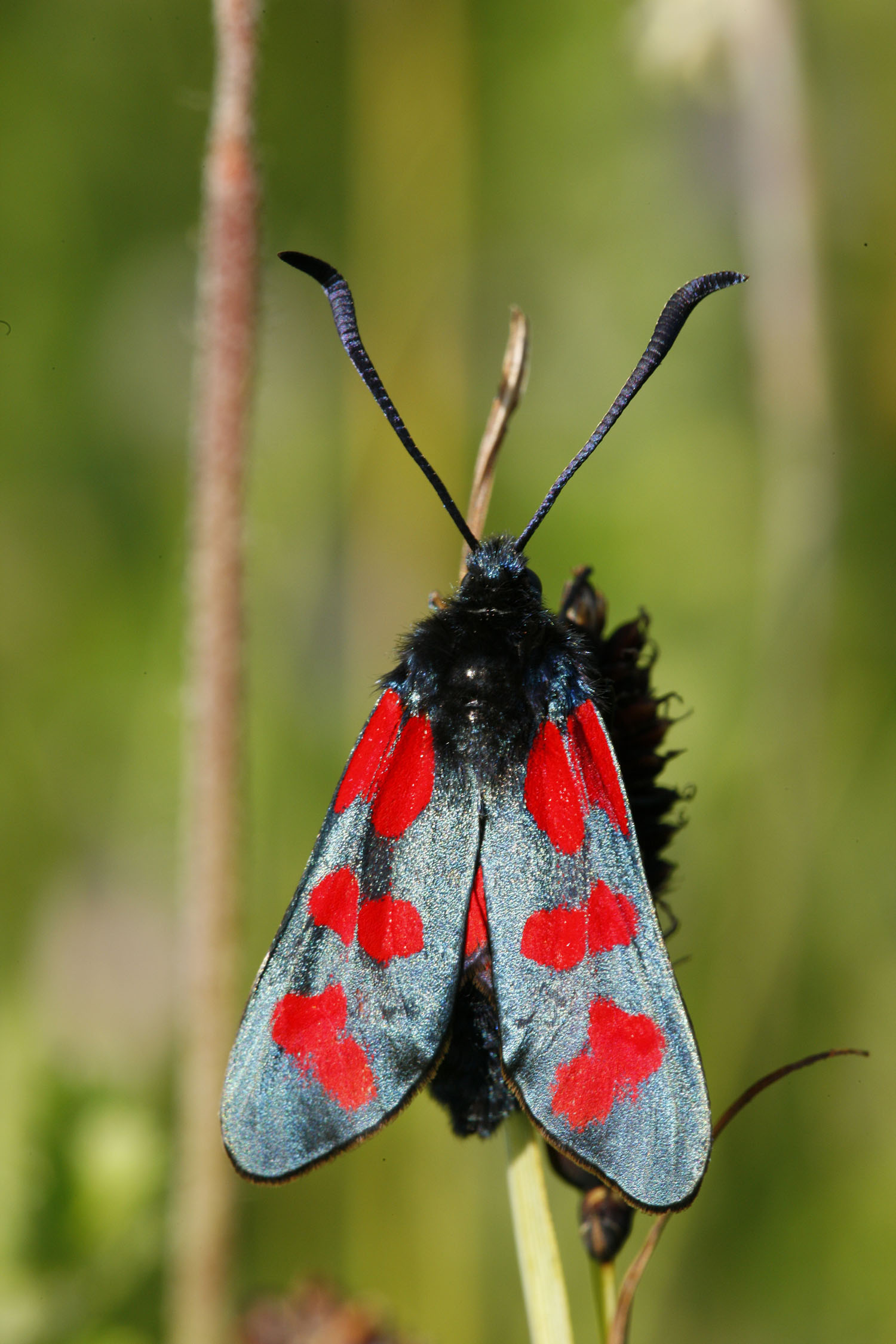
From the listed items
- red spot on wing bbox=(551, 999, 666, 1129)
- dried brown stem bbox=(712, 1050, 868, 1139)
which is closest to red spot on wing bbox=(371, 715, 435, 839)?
red spot on wing bbox=(551, 999, 666, 1129)

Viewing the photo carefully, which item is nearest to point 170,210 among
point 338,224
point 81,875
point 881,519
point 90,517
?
point 338,224

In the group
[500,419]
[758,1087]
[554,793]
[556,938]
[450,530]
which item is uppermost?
[450,530]

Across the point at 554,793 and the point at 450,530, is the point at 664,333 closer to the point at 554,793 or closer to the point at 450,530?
the point at 554,793

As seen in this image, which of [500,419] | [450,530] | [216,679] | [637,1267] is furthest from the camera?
[450,530]

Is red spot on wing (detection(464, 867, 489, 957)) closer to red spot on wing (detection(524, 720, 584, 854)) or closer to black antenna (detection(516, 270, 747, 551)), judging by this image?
red spot on wing (detection(524, 720, 584, 854))

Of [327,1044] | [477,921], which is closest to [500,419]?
[477,921]

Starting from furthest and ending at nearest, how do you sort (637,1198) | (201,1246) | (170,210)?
(170,210) < (201,1246) < (637,1198)

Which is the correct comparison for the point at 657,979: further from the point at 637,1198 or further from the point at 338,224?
the point at 338,224
